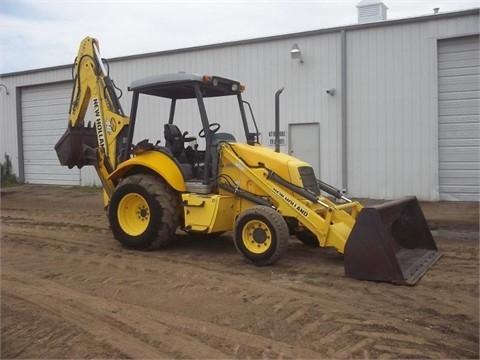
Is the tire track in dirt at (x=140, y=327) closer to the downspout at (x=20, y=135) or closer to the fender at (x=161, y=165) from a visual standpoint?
the fender at (x=161, y=165)

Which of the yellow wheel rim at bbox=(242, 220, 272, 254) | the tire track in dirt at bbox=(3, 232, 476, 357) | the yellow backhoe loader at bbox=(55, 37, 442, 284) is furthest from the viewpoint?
the yellow wheel rim at bbox=(242, 220, 272, 254)

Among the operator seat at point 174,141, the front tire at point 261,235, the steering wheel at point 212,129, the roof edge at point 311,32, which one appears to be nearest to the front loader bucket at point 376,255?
the front tire at point 261,235

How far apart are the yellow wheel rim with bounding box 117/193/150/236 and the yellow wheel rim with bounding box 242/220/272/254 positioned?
69.2 inches

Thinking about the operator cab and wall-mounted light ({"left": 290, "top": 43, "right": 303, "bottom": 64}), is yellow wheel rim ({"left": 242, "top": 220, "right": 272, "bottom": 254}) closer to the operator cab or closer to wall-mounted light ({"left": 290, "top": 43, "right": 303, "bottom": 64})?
the operator cab

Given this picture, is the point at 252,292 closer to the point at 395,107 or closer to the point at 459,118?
the point at 395,107

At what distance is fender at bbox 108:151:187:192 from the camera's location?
23.7 feet

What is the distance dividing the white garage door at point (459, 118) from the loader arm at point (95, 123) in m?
8.49

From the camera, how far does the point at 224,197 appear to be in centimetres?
699

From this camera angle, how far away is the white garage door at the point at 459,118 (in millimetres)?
12586

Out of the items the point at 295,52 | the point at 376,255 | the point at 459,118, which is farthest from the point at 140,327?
the point at 295,52

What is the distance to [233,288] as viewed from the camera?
5.53 m

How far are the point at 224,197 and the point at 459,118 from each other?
8324 mm

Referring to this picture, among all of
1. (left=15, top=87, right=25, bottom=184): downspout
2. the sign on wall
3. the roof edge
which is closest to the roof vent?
the roof edge

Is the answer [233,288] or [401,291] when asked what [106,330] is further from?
[401,291]
